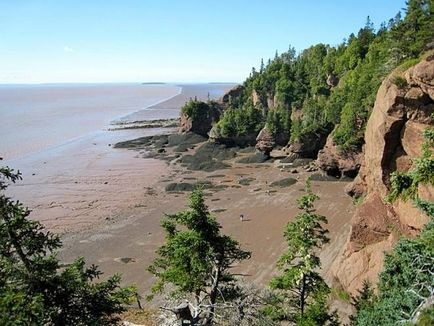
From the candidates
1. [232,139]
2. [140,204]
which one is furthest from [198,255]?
[232,139]

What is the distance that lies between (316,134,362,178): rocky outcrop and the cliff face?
2739 cm

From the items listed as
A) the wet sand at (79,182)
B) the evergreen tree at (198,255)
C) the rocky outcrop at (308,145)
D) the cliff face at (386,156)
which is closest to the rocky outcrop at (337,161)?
the rocky outcrop at (308,145)

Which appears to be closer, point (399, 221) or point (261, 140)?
point (399, 221)

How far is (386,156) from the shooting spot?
2739 centimetres

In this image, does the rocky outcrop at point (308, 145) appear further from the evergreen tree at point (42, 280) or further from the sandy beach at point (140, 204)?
the evergreen tree at point (42, 280)

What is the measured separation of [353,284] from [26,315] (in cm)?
1930

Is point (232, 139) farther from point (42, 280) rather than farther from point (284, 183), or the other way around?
point (42, 280)

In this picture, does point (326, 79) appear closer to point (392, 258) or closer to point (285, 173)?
point (285, 173)

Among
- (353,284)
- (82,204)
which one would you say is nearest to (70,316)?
(353,284)

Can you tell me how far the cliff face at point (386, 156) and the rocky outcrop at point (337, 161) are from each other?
2739cm

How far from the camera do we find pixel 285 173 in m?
64.1

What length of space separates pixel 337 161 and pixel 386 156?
1212 inches

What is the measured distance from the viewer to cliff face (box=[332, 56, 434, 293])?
943 inches

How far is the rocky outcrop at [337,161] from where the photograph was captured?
55.9 meters
